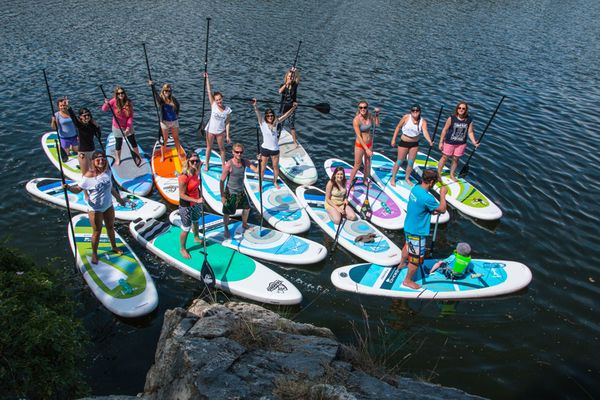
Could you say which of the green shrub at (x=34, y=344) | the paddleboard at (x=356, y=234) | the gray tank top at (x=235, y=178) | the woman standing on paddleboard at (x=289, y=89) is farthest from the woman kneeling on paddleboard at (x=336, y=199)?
the green shrub at (x=34, y=344)

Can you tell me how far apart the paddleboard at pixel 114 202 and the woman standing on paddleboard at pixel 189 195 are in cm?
234

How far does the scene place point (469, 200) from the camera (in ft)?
44.6

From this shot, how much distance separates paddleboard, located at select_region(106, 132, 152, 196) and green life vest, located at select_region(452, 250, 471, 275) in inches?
361

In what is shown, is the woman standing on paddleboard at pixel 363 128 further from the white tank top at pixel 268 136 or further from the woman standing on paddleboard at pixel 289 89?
the woman standing on paddleboard at pixel 289 89

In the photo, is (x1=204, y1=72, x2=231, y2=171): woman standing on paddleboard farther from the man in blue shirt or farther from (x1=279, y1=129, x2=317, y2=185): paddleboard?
the man in blue shirt

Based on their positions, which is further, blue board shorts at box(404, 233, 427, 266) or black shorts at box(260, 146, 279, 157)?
black shorts at box(260, 146, 279, 157)

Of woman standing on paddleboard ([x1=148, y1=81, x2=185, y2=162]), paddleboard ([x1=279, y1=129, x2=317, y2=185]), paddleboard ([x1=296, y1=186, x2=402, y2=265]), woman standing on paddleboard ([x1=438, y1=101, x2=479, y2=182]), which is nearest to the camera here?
paddleboard ([x1=296, y1=186, x2=402, y2=265])

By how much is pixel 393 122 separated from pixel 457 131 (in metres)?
6.84

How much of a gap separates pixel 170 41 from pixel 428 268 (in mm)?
25603

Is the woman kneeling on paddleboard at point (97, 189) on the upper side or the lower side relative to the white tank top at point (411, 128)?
lower

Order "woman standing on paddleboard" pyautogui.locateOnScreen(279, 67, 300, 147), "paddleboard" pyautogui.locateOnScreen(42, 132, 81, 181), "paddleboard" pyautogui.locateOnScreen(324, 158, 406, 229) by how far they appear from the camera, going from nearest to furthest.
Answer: "paddleboard" pyautogui.locateOnScreen(324, 158, 406, 229) < "paddleboard" pyautogui.locateOnScreen(42, 132, 81, 181) < "woman standing on paddleboard" pyautogui.locateOnScreen(279, 67, 300, 147)

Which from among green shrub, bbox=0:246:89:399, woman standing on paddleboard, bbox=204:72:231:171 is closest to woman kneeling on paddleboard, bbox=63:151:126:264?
green shrub, bbox=0:246:89:399

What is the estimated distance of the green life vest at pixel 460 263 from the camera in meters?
10.0

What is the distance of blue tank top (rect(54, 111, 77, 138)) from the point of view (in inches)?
512
